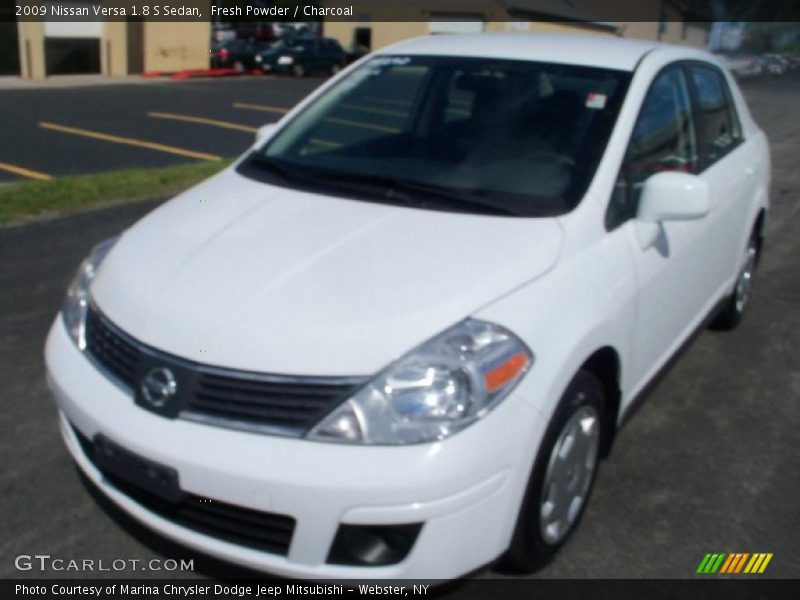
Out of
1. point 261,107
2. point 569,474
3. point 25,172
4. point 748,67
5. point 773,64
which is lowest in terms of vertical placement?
point 773,64

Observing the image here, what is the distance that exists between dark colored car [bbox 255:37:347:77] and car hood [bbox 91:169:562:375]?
27937 mm

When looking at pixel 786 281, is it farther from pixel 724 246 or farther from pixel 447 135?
pixel 447 135

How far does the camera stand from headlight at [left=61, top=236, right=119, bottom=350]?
311 centimetres

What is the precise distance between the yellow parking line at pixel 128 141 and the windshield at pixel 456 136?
24.1 ft

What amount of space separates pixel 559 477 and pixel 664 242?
1.15 meters

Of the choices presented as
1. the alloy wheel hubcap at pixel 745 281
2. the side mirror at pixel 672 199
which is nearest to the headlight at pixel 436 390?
the side mirror at pixel 672 199

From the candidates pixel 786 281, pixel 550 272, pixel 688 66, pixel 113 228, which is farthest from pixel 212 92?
pixel 550 272

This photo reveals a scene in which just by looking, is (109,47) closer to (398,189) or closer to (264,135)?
(264,135)

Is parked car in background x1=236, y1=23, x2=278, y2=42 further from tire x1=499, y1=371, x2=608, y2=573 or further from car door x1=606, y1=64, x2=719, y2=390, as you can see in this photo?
tire x1=499, y1=371, x2=608, y2=573

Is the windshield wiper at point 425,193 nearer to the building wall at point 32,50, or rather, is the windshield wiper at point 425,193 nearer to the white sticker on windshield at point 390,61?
the white sticker on windshield at point 390,61

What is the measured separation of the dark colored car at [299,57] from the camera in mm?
30250

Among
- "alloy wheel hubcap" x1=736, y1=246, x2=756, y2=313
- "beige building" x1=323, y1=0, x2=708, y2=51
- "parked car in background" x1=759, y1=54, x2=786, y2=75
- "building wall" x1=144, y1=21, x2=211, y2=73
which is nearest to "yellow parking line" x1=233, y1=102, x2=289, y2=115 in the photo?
"building wall" x1=144, y1=21, x2=211, y2=73

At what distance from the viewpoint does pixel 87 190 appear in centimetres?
834

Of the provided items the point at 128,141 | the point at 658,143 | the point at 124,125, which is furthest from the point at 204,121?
the point at 658,143
